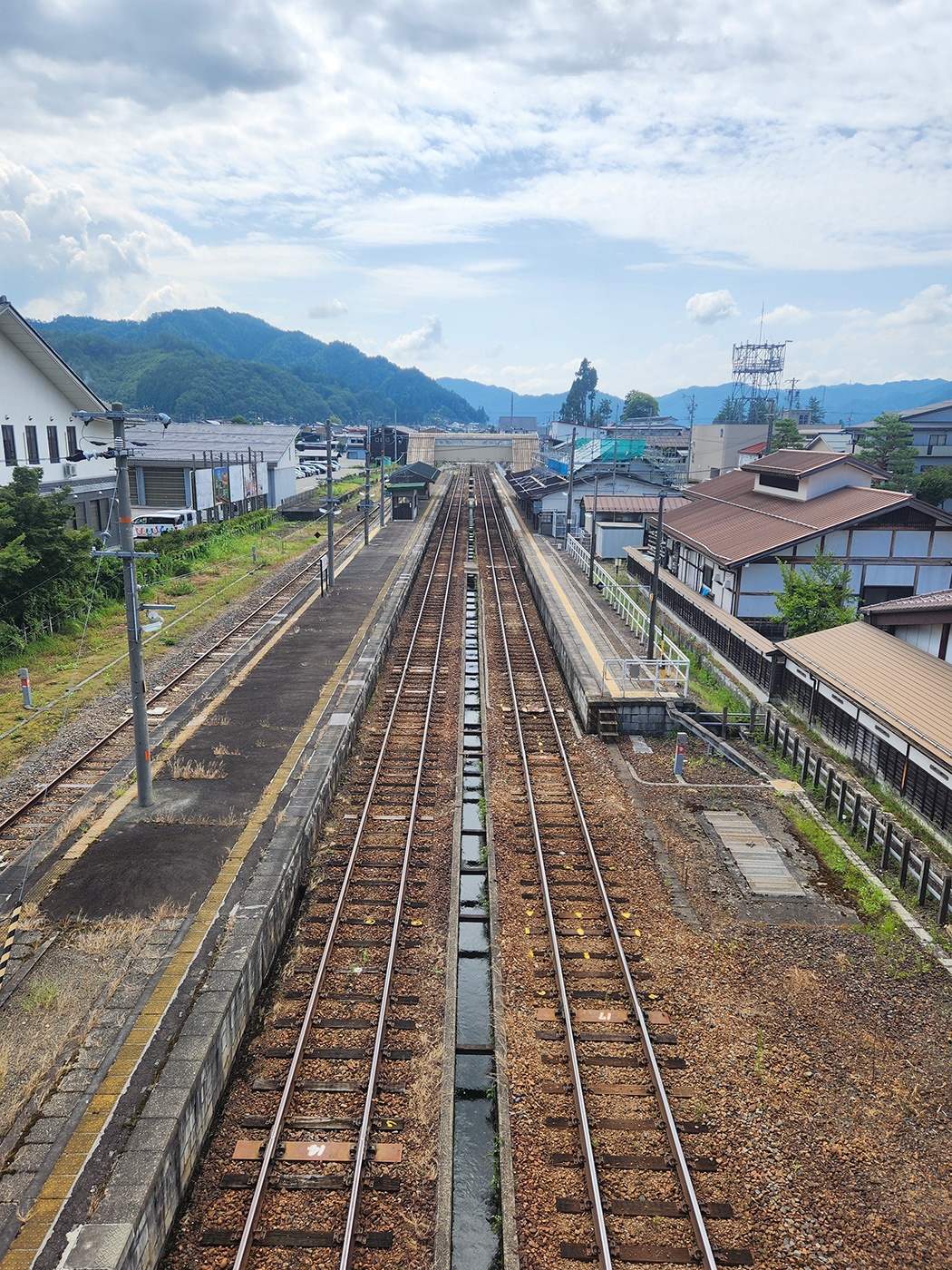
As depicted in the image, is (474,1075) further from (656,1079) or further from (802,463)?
(802,463)

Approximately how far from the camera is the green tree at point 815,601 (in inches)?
913

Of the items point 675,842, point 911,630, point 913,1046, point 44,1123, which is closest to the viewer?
point 44,1123

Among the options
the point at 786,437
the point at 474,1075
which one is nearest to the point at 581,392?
the point at 786,437

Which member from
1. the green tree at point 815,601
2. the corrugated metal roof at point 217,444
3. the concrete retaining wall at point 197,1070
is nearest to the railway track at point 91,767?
the concrete retaining wall at point 197,1070

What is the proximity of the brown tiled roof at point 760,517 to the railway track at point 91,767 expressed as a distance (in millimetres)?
15174

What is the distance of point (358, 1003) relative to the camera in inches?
406

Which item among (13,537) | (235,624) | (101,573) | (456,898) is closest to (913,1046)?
(456,898)

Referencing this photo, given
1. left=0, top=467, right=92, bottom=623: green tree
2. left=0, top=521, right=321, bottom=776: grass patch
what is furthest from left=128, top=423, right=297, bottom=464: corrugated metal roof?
left=0, top=467, right=92, bottom=623: green tree

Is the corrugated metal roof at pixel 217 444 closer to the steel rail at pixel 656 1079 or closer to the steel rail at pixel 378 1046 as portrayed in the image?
the steel rail at pixel 378 1046

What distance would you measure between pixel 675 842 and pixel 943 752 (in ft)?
15.0

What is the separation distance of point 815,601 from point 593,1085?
17126 millimetres

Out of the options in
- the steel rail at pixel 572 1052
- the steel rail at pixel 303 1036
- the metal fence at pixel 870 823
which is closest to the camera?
the steel rail at pixel 303 1036

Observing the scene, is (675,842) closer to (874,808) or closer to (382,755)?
(874,808)

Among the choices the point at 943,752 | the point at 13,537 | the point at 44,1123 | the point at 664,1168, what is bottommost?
the point at 664,1168
